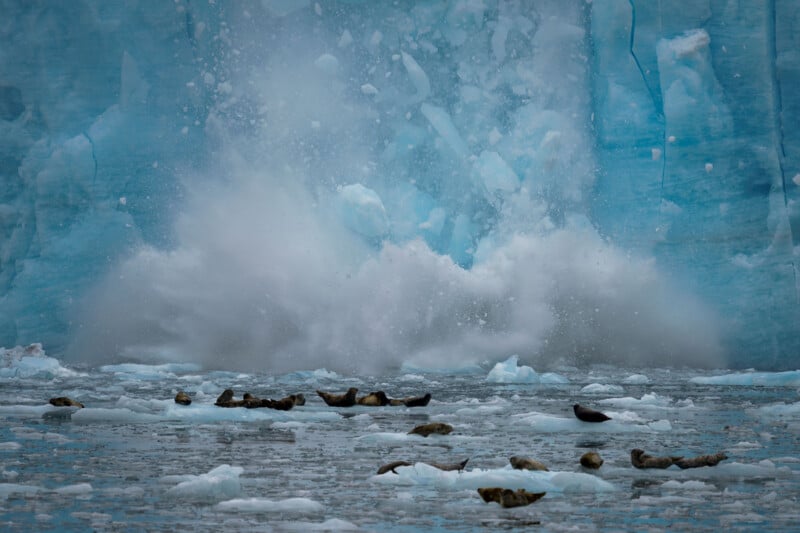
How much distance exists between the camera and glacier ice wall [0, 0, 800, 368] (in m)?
15.7

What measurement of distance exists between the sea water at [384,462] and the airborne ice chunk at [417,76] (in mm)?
6499

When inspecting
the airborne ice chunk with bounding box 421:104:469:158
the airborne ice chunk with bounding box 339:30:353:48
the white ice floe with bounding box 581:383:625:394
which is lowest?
the white ice floe with bounding box 581:383:625:394

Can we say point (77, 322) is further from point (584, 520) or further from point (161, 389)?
point (584, 520)

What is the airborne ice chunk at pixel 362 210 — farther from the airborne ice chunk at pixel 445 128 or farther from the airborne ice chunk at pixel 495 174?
the airborne ice chunk at pixel 495 174

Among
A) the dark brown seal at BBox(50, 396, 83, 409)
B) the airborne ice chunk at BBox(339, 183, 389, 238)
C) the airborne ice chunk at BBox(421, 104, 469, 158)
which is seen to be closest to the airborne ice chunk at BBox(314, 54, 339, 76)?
the airborne ice chunk at BBox(421, 104, 469, 158)

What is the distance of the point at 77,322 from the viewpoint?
54.9 ft

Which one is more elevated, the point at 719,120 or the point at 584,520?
the point at 719,120

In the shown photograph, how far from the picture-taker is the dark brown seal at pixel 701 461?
6.00 meters

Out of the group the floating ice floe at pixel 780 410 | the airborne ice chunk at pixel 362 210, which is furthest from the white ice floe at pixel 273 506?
the airborne ice chunk at pixel 362 210

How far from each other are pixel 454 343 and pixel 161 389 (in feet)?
17.3

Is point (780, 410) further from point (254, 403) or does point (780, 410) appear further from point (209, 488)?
point (209, 488)

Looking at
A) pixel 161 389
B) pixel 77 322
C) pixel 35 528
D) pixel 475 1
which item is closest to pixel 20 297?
pixel 77 322

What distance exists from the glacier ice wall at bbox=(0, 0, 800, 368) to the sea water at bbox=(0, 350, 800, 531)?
413 cm

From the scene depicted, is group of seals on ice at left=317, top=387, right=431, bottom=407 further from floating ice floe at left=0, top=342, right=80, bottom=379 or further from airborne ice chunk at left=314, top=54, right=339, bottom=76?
airborne ice chunk at left=314, top=54, right=339, bottom=76
